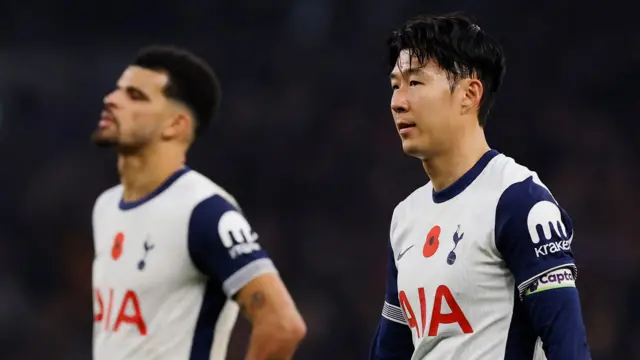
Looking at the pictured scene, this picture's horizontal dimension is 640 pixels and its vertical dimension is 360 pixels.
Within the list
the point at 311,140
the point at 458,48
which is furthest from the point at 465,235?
the point at 311,140

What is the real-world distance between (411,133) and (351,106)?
20.9ft

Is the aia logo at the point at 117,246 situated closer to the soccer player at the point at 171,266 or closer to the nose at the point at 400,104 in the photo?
the soccer player at the point at 171,266

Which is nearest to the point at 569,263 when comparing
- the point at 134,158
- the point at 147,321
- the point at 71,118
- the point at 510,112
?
the point at 147,321

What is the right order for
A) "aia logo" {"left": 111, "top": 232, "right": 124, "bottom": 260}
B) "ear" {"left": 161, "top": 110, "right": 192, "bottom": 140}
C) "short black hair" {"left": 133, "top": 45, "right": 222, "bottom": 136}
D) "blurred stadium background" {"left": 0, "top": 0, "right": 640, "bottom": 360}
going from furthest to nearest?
"blurred stadium background" {"left": 0, "top": 0, "right": 640, "bottom": 360} → "short black hair" {"left": 133, "top": 45, "right": 222, "bottom": 136} → "ear" {"left": 161, "top": 110, "right": 192, "bottom": 140} → "aia logo" {"left": 111, "top": 232, "right": 124, "bottom": 260}

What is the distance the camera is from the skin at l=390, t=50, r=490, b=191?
3346mm

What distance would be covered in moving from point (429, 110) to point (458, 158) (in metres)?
0.16

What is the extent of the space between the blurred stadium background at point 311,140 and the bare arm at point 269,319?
177 inches

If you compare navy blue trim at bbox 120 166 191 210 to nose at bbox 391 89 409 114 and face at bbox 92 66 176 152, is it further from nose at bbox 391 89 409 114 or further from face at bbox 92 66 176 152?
nose at bbox 391 89 409 114

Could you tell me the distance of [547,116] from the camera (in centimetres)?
926

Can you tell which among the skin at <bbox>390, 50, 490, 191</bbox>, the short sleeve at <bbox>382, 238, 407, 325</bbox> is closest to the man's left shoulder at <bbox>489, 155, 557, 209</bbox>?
the skin at <bbox>390, 50, 490, 191</bbox>

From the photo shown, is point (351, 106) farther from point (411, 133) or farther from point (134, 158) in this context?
point (411, 133)

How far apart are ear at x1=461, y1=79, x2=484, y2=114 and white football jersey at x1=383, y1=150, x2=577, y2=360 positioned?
147 mm

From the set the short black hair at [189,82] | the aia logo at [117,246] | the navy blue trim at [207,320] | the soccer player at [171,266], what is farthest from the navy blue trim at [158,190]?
the navy blue trim at [207,320]

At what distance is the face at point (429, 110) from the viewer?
3344 millimetres
